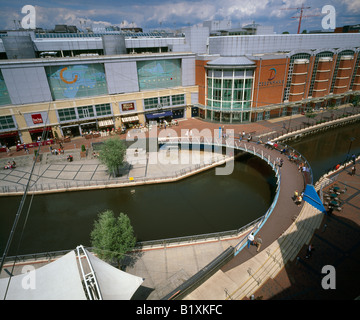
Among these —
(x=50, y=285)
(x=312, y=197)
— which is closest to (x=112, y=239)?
(x=50, y=285)

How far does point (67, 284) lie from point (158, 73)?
1747 inches

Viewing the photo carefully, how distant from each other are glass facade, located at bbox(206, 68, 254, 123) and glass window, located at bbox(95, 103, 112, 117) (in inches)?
832

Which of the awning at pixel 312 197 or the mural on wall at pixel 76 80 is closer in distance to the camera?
the awning at pixel 312 197

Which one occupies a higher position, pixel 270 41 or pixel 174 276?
pixel 270 41

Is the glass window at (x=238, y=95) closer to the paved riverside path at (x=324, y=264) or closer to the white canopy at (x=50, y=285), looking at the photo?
the paved riverside path at (x=324, y=264)

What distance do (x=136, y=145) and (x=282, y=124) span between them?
101ft

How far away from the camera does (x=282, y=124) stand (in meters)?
48.6

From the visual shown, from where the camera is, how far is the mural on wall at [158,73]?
47.1 metres

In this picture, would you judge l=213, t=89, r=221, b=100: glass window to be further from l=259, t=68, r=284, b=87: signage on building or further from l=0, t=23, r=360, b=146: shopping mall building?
l=259, t=68, r=284, b=87: signage on building

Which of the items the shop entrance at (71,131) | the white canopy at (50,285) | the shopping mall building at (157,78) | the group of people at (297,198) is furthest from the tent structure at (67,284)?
the shop entrance at (71,131)

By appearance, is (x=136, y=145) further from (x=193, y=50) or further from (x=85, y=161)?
(x=193, y=50)

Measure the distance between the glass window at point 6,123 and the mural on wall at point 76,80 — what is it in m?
8.14

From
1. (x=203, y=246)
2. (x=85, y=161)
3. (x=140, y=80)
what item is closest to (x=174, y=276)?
(x=203, y=246)

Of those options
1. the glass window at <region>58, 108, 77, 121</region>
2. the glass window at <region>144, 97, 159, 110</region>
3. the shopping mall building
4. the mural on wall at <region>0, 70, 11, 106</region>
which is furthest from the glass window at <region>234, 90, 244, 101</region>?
the mural on wall at <region>0, 70, 11, 106</region>
